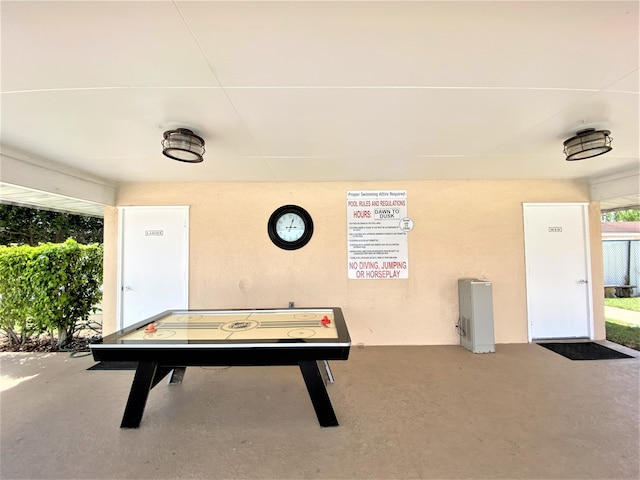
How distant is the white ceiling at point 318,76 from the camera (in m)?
1.25

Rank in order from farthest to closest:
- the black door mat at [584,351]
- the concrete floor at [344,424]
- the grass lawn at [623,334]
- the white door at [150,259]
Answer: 1. the white door at [150,259]
2. the grass lawn at [623,334]
3. the black door mat at [584,351]
4. the concrete floor at [344,424]

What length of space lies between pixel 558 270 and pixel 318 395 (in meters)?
4.20

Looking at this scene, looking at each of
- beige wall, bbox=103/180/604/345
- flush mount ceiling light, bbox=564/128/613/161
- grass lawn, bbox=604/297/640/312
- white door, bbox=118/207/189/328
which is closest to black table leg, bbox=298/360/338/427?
beige wall, bbox=103/180/604/345

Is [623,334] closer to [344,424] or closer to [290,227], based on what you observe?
[344,424]

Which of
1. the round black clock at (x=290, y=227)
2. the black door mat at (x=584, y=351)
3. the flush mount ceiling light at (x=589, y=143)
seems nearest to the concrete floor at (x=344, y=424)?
the black door mat at (x=584, y=351)

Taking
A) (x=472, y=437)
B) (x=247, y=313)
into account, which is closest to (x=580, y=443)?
(x=472, y=437)

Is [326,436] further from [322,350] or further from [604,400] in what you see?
[604,400]

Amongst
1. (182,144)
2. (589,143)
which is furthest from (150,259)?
(589,143)

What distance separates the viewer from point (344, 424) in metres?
2.25

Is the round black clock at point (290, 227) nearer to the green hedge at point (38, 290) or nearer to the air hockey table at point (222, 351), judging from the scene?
the air hockey table at point (222, 351)

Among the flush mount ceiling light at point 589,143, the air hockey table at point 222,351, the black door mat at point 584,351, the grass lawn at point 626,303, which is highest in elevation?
the flush mount ceiling light at point 589,143

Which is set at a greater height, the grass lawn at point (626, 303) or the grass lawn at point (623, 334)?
the grass lawn at point (623, 334)

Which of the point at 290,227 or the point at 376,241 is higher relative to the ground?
the point at 290,227

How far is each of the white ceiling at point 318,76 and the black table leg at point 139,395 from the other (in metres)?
1.97
